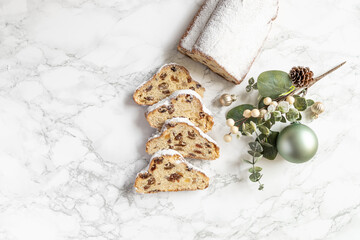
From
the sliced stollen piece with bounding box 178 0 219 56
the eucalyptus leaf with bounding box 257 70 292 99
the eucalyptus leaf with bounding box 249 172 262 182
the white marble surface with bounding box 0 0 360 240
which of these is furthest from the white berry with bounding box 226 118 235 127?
the sliced stollen piece with bounding box 178 0 219 56

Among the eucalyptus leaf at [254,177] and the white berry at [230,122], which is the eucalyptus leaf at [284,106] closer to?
the white berry at [230,122]

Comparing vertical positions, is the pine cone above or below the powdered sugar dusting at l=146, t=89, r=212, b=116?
above

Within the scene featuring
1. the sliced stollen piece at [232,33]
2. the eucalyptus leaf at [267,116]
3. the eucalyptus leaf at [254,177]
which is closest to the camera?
the sliced stollen piece at [232,33]

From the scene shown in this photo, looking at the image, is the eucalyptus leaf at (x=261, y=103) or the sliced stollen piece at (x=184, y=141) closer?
the sliced stollen piece at (x=184, y=141)

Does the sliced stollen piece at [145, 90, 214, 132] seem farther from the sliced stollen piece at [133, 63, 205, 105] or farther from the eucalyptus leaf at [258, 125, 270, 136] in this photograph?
the eucalyptus leaf at [258, 125, 270, 136]

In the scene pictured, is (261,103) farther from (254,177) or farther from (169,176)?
(169,176)

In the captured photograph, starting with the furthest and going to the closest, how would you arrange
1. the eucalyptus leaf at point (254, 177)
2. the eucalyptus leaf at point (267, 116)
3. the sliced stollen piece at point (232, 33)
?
the eucalyptus leaf at point (254, 177) < the eucalyptus leaf at point (267, 116) < the sliced stollen piece at point (232, 33)

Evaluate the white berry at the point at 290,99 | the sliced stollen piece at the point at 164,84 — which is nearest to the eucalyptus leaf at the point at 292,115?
the white berry at the point at 290,99
